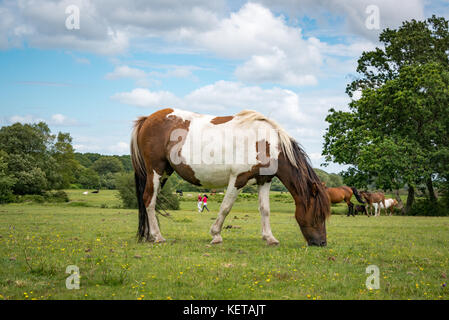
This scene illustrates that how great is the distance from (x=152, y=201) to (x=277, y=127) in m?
3.90

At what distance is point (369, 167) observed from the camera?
1210 inches

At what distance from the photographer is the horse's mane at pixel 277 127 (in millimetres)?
9516

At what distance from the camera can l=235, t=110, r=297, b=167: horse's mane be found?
9.52 metres

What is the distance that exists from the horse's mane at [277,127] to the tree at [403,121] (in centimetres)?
2307

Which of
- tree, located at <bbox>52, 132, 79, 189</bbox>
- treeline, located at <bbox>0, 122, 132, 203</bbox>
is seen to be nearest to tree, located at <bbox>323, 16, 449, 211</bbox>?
treeline, located at <bbox>0, 122, 132, 203</bbox>

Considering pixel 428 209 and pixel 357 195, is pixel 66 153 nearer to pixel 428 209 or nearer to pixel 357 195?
pixel 357 195

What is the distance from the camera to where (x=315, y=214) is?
9336mm

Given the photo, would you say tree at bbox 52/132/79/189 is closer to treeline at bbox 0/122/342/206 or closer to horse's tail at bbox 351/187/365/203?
treeline at bbox 0/122/342/206

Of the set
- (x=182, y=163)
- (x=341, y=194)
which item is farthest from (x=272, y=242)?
(x=341, y=194)

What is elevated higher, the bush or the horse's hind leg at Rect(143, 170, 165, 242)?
the horse's hind leg at Rect(143, 170, 165, 242)

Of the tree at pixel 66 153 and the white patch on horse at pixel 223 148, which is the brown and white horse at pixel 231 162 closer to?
the white patch on horse at pixel 223 148

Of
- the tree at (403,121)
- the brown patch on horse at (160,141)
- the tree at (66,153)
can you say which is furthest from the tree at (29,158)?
the brown patch on horse at (160,141)

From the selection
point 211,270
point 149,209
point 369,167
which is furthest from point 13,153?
point 211,270
